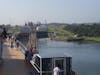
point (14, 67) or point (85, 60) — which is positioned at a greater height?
point (14, 67)

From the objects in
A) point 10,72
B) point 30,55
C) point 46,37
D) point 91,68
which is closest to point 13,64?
point 30,55

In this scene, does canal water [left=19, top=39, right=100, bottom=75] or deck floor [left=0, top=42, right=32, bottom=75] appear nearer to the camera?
deck floor [left=0, top=42, right=32, bottom=75]

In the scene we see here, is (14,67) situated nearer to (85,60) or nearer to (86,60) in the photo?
(85,60)

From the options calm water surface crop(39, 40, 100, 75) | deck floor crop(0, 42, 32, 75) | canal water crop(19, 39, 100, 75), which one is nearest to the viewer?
deck floor crop(0, 42, 32, 75)

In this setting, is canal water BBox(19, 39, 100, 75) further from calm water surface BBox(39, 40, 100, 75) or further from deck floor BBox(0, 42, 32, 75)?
deck floor BBox(0, 42, 32, 75)

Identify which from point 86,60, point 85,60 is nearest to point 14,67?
point 85,60

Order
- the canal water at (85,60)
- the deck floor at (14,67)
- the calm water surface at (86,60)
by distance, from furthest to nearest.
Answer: the canal water at (85,60)
the calm water surface at (86,60)
the deck floor at (14,67)

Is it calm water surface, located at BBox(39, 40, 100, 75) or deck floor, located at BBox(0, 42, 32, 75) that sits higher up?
deck floor, located at BBox(0, 42, 32, 75)

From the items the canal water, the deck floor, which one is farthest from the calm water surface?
the deck floor

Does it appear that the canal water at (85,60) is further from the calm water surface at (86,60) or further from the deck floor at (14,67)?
the deck floor at (14,67)

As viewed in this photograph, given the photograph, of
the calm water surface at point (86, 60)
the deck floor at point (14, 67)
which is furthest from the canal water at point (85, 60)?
the deck floor at point (14, 67)

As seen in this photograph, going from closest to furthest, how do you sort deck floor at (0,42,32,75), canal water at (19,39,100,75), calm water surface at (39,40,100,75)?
deck floor at (0,42,32,75) → calm water surface at (39,40,100,75) → canal water at (19,39,100,75)

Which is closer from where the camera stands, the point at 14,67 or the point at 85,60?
the point at 14,67

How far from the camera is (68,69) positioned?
55.2 feet
